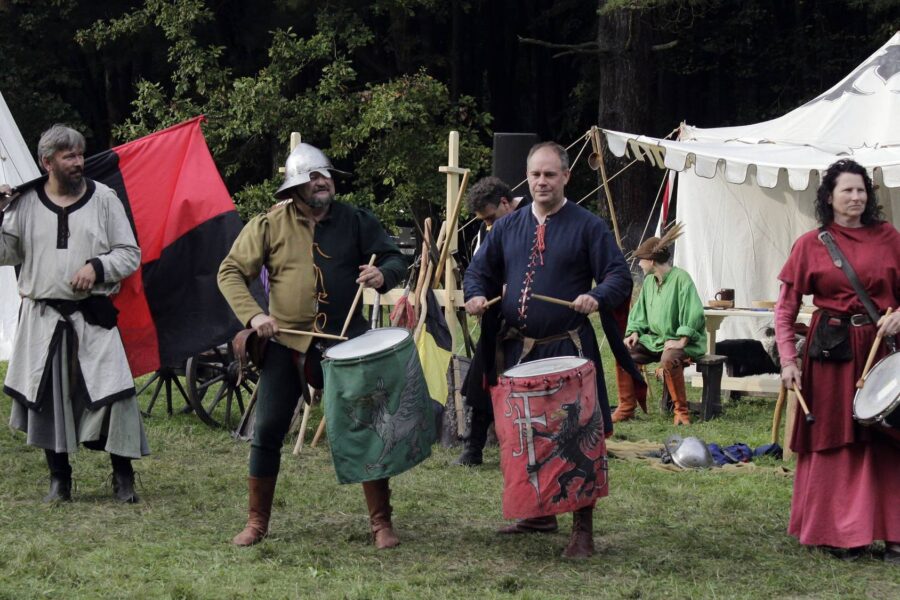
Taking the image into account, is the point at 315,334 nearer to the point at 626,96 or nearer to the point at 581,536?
the point at 581,536

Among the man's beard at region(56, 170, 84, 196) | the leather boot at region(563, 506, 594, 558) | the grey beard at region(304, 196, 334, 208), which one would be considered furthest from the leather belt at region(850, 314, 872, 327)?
the man's beard at region(56, 170, 84, 196)

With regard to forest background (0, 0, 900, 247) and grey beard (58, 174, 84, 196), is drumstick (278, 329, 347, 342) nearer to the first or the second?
grey beard (58, 174, 84, 196)

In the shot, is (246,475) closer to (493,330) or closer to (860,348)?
(493,330)

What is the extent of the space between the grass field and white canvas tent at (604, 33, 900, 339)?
2.85 m

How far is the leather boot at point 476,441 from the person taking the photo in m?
6.55

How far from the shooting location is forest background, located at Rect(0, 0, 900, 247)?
17.2 meters

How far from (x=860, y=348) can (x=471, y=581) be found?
5.31 ft

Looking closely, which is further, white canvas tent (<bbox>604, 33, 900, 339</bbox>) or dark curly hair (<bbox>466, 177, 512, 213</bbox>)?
white canvas tent (<bbox>604, 33, 900, 339</bbox>)

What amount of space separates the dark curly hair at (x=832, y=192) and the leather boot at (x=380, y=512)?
73.3 inches

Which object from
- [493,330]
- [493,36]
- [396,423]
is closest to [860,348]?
[493,330]

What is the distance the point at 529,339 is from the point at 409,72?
15456 millimetres

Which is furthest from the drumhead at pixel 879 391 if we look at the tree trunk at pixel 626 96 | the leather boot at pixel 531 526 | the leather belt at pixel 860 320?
the tree trunk at pixel 626 96

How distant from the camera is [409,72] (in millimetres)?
19688

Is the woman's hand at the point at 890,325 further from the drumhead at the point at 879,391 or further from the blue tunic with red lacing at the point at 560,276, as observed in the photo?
the blue tunic with red lacing at the point at 560,276
